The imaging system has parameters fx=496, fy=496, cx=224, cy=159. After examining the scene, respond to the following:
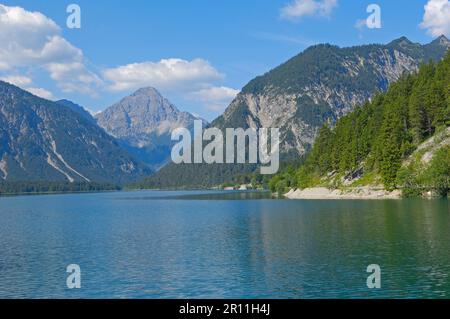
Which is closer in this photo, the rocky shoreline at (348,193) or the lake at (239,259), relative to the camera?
the lake at (239,259)

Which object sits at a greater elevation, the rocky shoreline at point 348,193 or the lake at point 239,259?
the rocky shoreline at point 348,193

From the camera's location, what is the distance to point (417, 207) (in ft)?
352

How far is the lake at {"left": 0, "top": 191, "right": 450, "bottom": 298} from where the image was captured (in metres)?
41.8

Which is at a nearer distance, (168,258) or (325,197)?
(168,258)

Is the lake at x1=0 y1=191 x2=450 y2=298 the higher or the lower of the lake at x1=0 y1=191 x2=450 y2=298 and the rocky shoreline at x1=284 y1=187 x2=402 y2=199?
the lower

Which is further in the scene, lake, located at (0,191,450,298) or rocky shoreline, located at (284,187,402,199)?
rocky shoreline, located at (284,187,402,199)

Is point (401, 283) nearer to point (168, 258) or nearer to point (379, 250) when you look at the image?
point (379, 250)

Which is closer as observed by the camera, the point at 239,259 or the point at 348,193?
the point at 239,259

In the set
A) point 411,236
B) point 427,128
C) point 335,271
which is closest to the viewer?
point 335,271

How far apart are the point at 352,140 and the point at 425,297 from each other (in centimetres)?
15331

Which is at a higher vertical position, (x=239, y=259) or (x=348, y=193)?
(x=348, y=193)

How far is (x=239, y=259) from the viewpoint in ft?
183

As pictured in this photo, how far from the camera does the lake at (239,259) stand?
137 feet
